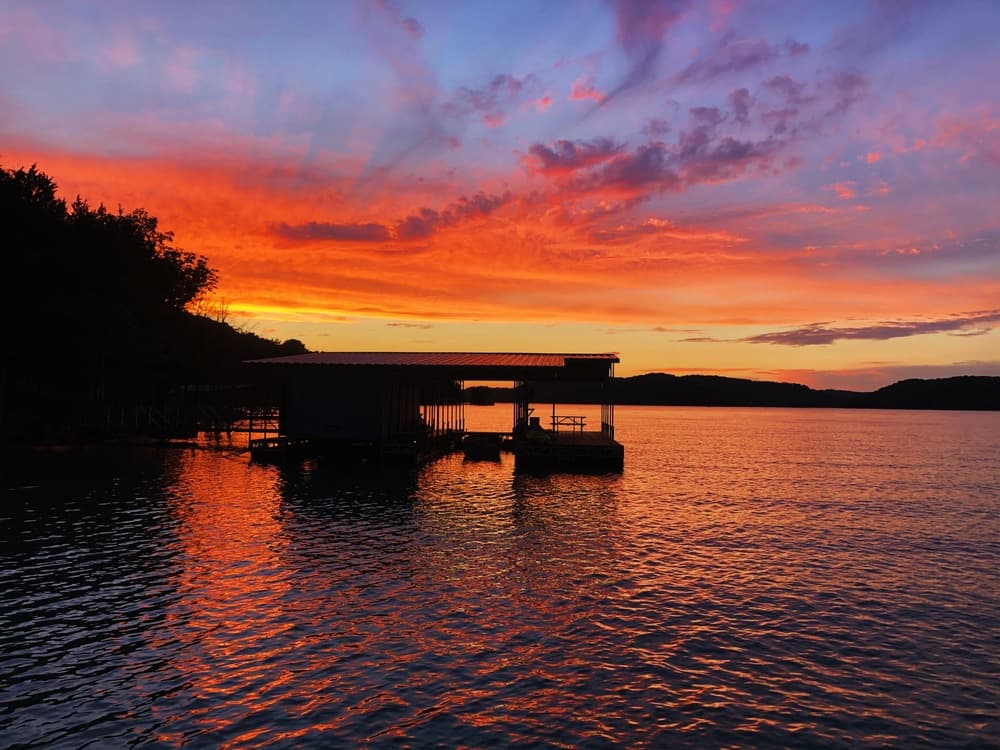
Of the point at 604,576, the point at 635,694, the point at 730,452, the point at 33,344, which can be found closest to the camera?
the point at 635,694

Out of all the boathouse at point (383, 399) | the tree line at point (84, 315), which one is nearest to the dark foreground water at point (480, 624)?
the boathouse at point (383, 399)

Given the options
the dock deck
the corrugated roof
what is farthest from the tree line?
the dock deck

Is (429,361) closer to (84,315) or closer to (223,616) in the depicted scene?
(84,315)

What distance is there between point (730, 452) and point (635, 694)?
79.6 metres

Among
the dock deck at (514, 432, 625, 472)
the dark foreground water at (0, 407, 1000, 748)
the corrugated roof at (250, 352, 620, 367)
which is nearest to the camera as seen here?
the dark foreground water at (0, 407, 1000, 748)

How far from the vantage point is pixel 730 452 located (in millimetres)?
87562

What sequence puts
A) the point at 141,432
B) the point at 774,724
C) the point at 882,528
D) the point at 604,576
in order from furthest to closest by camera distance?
the point at 141,432
the point at 882,528
the point at 604,576
the point at 774,724

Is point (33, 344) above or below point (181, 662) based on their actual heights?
above

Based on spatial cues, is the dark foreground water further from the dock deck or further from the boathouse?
the dock deck

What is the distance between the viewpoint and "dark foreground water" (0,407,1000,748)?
11758mm

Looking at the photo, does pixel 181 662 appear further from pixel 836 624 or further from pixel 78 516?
pixel 78 516

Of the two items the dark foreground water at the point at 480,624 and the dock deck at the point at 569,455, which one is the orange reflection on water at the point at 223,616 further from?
the dock deck at the point at 569,455

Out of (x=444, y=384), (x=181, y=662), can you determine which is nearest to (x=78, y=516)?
(x=181, y=662)

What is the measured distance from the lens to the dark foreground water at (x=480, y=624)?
38.6ft
